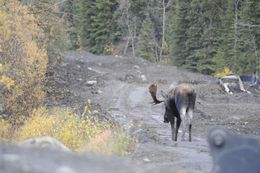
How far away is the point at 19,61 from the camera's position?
1950 centimetres

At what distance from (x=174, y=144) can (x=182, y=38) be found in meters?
38.0

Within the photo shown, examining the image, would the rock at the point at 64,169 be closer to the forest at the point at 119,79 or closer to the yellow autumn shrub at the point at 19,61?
the forest at the point at 119,79

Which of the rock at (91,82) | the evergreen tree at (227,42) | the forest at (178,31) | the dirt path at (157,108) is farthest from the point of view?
the evergreen tree at (227,42)

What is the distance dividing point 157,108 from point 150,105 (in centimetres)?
92

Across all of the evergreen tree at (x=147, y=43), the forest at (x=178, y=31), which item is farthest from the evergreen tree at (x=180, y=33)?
the evergreen tree at (x=147, y=43)

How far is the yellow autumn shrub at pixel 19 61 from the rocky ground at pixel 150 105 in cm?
183

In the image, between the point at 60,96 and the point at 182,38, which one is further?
the point at 182,38

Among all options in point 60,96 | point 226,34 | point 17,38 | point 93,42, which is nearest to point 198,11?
point 226,34

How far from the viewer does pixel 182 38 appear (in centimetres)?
5191

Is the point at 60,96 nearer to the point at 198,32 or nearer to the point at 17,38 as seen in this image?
the point at 17,38

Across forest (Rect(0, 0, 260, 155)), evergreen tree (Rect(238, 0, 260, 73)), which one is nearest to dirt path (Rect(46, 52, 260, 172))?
forest (Rect(0, 0, 260, 155))

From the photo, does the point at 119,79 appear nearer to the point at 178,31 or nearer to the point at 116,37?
the point at 178,31

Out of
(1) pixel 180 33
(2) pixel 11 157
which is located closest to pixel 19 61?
(2) pixel 11 157

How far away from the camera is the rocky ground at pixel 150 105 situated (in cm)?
1251
